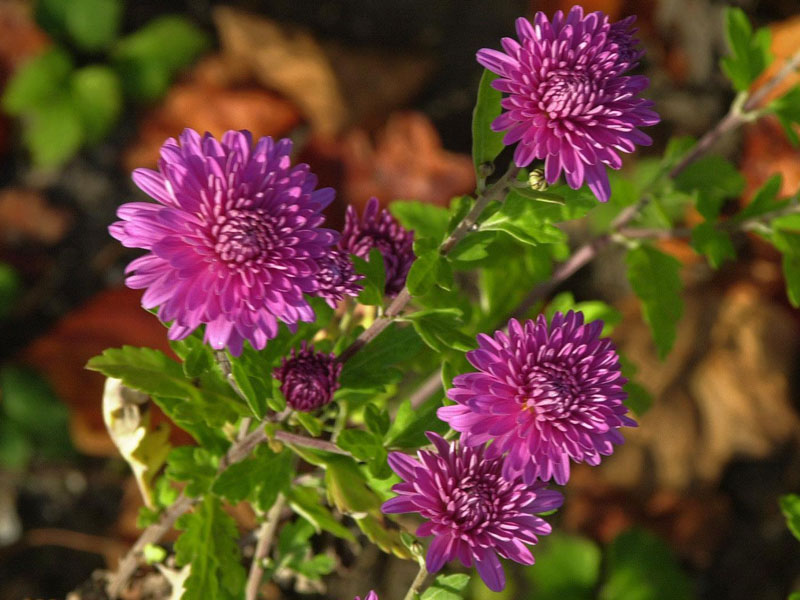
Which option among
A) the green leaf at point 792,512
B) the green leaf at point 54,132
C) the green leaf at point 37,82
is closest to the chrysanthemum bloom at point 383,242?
the green leaf at point 792,512

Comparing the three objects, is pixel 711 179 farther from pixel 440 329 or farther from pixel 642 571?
pixel 642 571

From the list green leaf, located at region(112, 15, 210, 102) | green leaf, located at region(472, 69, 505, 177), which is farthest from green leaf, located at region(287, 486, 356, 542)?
green leaf, located at region(112, 15, 210, 102)

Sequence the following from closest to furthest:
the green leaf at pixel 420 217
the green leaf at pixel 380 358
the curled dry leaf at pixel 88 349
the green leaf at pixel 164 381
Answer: the green leaf at pixel 164 381 < the green leaf at pixel 380 358 < the green leaf at pixel 420 217 < the curled dry leaf at pixel 88 349

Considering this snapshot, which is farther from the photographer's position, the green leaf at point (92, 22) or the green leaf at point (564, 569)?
the green leaf at point (92, 22)

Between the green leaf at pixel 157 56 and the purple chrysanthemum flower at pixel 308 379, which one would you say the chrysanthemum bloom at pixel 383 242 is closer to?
the purple chrysanthemum flower at pixel 308 379

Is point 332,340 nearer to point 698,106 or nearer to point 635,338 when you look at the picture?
point 635,338

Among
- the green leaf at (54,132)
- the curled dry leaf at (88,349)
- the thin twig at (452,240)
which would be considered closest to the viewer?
the thin twig at (452,240)
